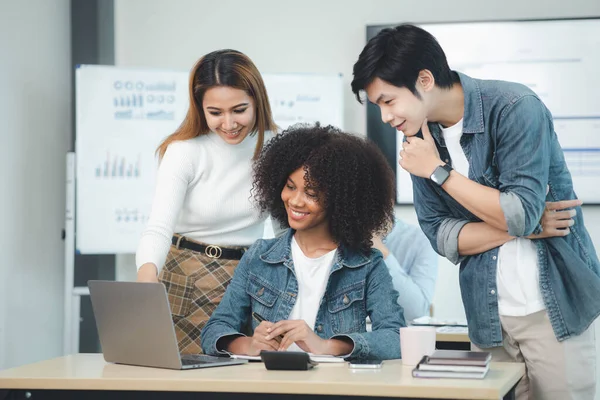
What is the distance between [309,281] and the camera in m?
2.01

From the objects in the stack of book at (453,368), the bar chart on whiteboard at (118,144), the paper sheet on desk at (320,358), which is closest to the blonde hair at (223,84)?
the paper sheet on desk at (320,358)

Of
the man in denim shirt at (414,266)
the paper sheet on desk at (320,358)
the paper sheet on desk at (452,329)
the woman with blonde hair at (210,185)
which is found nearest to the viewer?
the paper sheet on desk at (320,358)

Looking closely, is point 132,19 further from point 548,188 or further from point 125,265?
point 548,188

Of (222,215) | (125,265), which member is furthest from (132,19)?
(222,215)

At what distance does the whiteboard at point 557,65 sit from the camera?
13.3 feet

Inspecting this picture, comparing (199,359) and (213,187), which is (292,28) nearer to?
(213,187)

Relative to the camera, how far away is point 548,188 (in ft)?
6.18

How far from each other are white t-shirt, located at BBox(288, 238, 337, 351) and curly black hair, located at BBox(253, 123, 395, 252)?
3.2 inches

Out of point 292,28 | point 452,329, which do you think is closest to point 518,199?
point 452,329

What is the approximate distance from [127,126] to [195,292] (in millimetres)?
2003

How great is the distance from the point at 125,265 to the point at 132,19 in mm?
1345

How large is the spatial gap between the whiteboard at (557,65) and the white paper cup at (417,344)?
251cm

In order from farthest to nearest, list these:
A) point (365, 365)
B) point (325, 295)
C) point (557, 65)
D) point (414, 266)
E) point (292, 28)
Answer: point (292, 28), point (557, 65), point (414, 266), point (325, 295), point (365, 365)

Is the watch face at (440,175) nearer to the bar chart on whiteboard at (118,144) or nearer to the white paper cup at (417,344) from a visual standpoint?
the white paper cup at (417,344)
